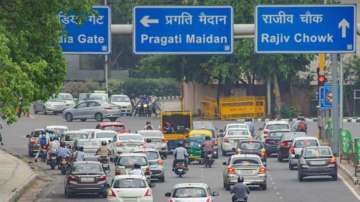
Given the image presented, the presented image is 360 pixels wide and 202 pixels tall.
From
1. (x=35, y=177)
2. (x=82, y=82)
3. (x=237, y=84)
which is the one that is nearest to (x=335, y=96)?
(x=35, y=177)

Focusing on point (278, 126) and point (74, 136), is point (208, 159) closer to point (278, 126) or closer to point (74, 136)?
point (74, 136)

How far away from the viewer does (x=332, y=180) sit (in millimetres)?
50156

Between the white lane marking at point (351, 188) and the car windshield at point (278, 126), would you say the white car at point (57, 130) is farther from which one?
the white lane marking at point (351, 188)

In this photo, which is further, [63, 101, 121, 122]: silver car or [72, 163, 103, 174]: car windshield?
[63, 101, 121, 122]: silver car

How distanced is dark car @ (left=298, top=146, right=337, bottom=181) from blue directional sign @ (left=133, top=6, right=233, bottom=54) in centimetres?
823

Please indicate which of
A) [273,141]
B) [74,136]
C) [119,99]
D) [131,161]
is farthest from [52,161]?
[119,99]

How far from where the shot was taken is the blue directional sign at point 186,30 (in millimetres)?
41969

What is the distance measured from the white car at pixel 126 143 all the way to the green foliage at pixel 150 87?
56.8 m

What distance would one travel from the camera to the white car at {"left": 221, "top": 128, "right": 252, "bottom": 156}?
63375 millimetres

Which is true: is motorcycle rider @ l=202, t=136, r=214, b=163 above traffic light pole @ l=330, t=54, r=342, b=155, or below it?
below

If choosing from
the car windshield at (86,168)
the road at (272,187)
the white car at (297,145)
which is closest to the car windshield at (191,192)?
the road at (272,187)

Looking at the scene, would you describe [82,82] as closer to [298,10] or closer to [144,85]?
[144,85]

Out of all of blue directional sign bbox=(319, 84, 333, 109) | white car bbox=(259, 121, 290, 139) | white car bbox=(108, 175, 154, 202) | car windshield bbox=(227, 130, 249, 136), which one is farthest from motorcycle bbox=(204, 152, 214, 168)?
white car bbox=(108, 175, 154, 202)

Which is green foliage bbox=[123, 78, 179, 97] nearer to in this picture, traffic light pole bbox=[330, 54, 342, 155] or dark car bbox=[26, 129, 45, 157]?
dark car bbox=[26, 129, 45, 157]
